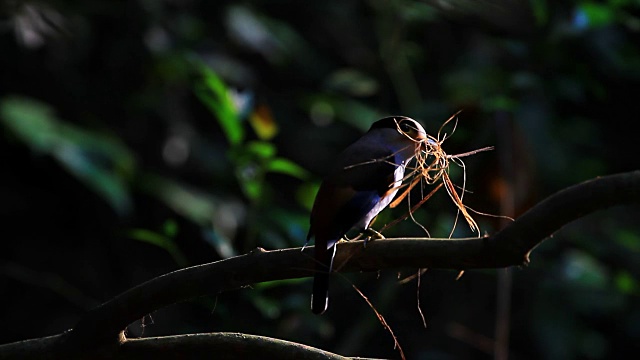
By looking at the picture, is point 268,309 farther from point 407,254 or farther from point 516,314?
point 516,314

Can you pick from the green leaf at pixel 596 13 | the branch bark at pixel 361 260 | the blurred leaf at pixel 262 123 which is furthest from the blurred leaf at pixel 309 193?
the branch bark at pixel 361 260

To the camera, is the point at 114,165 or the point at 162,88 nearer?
the point at 114,165

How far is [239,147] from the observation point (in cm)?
275

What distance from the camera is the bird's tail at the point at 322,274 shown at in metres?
1.80

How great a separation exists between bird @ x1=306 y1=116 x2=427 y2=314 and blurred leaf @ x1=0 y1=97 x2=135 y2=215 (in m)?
1.94

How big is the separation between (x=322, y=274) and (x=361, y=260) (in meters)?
0.23

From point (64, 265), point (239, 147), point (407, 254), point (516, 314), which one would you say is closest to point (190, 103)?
point (64, 265)

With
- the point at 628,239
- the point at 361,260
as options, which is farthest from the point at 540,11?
the point at 361,260

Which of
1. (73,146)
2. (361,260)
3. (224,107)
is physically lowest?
(361,260)

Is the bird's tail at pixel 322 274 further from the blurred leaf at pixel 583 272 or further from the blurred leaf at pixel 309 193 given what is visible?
the blurred leaf at pixel 583 272

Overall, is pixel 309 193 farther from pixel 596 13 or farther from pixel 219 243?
pixel 596 13

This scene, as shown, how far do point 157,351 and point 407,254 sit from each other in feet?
1.66

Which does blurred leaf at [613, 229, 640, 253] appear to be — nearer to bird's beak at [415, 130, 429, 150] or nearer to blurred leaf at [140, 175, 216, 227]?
blurred leaf at [140, 175, 216, 227]

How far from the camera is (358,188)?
2.07m
